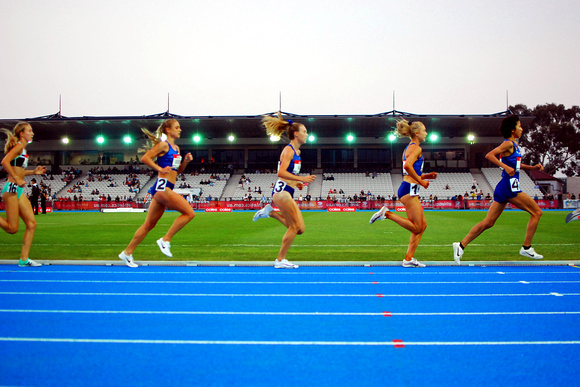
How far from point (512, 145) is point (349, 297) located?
4373mm

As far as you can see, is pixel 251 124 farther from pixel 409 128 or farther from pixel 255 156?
pixel 409 128

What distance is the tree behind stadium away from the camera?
7000 cm

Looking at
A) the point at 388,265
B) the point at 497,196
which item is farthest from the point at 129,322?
the point at 497,196

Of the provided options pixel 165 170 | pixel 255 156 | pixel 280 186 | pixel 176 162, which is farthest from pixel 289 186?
pixel 255 156

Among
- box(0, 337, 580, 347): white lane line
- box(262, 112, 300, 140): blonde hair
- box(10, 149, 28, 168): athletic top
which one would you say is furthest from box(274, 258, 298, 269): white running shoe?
box(10, 149, 28, 168): athletic top

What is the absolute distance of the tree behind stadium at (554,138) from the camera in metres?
70.0

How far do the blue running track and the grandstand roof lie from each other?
1712 inches

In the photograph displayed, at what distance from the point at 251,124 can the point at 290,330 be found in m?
48.9

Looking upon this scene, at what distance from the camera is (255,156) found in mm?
59688

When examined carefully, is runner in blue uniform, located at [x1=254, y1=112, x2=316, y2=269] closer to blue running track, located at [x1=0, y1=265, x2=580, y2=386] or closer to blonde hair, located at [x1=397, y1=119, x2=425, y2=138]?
blue running track, located at [x1=0, y1=265, x2=580, y2=386]

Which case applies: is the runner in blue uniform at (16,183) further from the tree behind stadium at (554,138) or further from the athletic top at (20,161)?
the tree behind stadium at (554,138)

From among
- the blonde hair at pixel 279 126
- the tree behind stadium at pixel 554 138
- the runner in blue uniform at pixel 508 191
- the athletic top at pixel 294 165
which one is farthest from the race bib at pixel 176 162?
the tree behind stadium at pixel 554 138

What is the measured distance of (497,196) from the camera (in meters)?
7.30

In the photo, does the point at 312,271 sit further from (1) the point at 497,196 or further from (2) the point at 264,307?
(1) the point at 497,196
